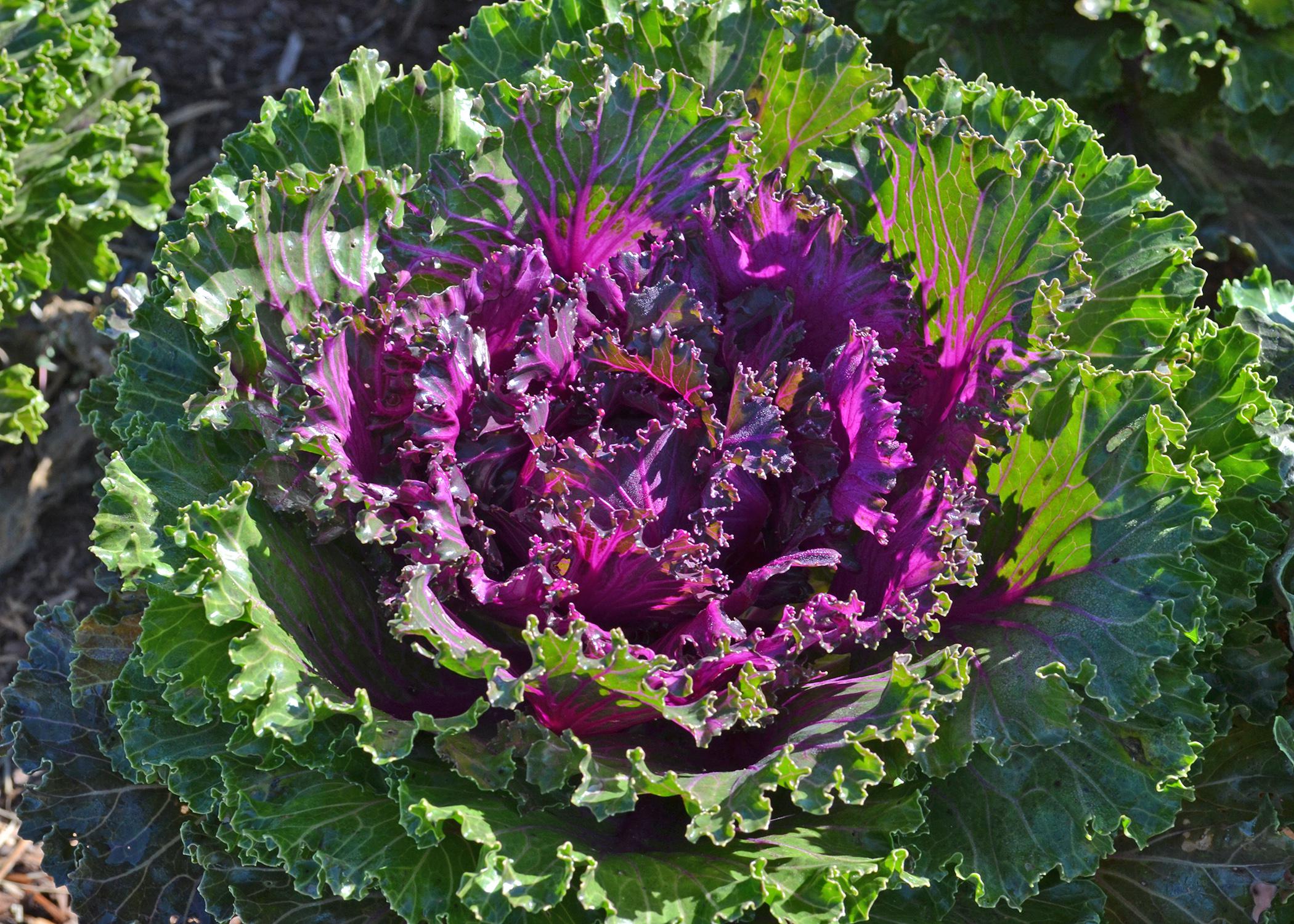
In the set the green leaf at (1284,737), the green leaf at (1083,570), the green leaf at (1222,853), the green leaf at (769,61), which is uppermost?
the green leaf at (769,61)

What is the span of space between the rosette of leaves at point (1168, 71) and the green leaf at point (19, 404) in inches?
130

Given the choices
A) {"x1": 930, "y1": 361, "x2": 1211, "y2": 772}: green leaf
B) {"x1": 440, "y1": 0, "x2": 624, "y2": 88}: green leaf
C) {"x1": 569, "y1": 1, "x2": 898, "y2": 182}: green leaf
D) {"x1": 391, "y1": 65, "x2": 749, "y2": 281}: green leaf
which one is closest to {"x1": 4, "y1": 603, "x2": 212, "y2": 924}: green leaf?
{"x1": 391, "y1": 65, "x2": 749, "y2": 281}: green leaf

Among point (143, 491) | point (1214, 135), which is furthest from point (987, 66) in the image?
point (143, 491)

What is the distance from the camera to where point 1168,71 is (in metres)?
4.73

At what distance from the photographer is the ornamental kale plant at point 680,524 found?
8.18 ft

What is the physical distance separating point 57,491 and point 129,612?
205 cm

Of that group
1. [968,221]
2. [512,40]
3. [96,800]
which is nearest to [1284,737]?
[968,221]

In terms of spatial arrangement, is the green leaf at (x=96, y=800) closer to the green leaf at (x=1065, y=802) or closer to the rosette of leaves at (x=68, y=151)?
the rosette of leaves at (x=68, y=151)

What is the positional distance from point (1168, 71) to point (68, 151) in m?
3.94

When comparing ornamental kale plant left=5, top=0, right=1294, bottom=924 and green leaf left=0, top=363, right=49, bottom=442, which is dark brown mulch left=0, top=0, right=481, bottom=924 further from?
ornamental kale plant left=5, top=0, right=1294, bottom=924

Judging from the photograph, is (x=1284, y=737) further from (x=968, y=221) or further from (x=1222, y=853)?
(x=968, y=221)

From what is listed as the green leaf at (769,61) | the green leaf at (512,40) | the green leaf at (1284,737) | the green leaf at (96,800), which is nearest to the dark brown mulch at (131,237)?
the green leaf at (96,800)

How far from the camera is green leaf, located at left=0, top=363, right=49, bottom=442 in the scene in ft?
14.5

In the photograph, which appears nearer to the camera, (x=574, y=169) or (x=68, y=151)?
(x=574, y=169)
